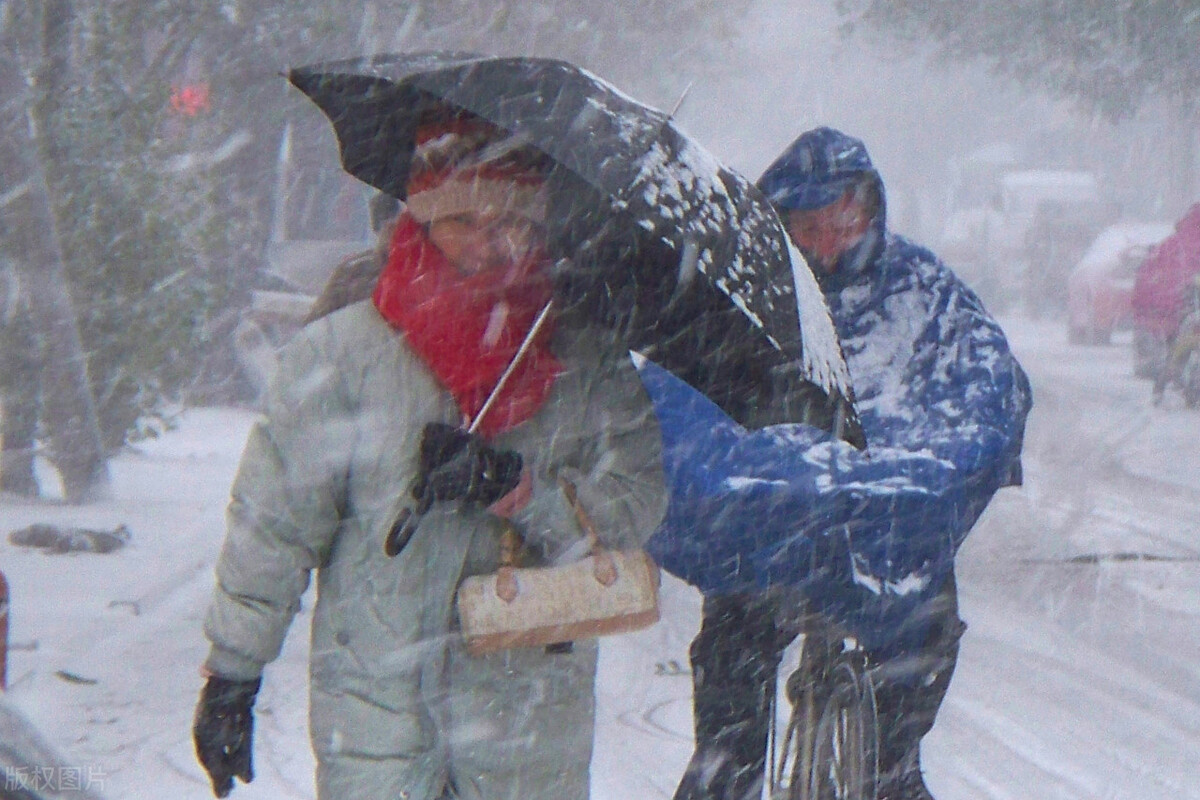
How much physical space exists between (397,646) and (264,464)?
370 mm

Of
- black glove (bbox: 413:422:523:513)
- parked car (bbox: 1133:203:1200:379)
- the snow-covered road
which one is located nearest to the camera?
black glove (bbox: 413:422:523:513)

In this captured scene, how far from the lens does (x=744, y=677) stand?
4.03 meters

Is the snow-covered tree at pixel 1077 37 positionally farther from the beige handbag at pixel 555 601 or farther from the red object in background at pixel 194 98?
the beige handbag at pixel 555 601

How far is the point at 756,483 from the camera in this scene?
3.66m

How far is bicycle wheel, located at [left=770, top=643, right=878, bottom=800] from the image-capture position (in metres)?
3.96

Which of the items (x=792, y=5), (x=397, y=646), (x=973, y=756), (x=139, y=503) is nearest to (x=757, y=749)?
(x=397, y=646)

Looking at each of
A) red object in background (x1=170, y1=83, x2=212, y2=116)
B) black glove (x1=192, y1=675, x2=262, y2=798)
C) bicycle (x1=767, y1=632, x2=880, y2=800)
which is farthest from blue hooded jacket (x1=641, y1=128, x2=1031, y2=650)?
red object in background (x1=170, y1=83, x2=212, y2=116)

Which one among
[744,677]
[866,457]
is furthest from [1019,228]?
[866,457]

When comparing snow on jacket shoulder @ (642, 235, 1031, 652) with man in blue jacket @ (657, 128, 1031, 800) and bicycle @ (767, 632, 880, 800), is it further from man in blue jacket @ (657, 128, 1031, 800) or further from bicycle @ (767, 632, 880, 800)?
bicycle @ (767, 632, 880, 800)

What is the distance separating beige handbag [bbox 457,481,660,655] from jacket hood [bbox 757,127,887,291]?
1367 millimetres

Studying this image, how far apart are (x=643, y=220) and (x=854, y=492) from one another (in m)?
1.08

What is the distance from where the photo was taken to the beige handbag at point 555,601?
2.73 meters

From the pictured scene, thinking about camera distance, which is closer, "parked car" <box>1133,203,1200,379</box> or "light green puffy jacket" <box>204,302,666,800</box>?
"light green puffy jacket" <box>204,302,666,800</box>

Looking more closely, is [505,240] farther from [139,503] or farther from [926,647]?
[139,503]
